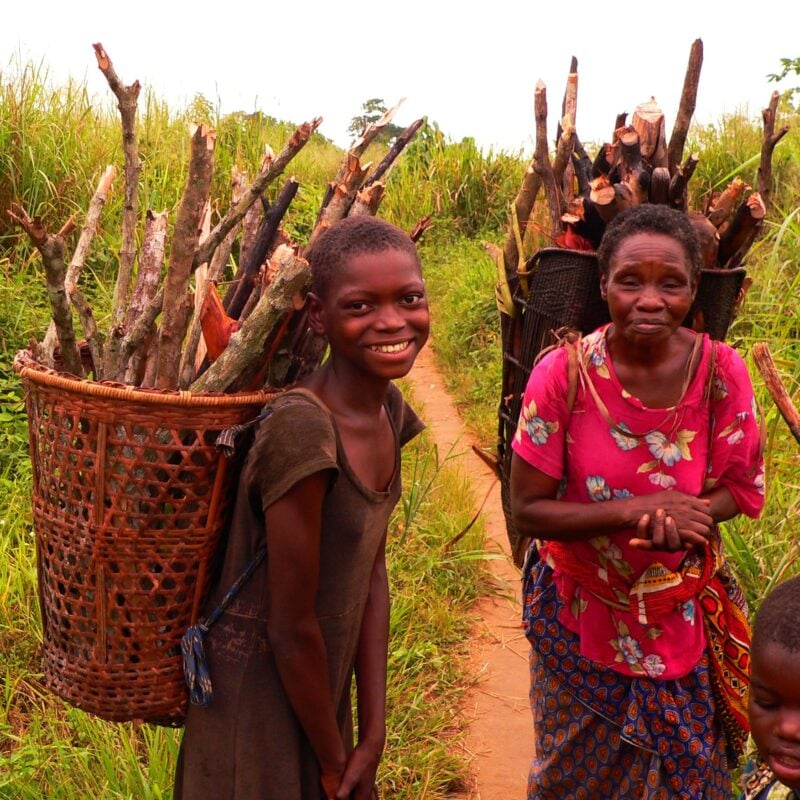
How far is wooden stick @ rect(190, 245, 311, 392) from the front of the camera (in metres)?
1.52

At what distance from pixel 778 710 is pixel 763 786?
23cm

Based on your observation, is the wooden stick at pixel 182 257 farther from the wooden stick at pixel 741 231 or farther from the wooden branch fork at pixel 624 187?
the wooden stick at pixel 741 231

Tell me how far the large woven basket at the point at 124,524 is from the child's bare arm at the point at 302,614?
143mm

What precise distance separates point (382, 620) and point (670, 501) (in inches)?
23.6

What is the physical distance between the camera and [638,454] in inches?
78.5

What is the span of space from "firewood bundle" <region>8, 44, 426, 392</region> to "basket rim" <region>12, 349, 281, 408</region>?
0.23 feet

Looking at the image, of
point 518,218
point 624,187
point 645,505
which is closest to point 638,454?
point 645,505

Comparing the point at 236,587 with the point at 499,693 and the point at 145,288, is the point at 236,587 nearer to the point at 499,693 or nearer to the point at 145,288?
the point at 145,288

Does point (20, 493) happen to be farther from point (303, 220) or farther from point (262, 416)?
point (303, 220)


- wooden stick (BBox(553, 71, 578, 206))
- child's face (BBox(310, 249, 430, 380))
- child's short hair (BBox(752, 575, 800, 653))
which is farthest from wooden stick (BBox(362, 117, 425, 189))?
child's short hair (BBox(752, 575, 800, 653))

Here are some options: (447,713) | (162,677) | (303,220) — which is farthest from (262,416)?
(303,220)

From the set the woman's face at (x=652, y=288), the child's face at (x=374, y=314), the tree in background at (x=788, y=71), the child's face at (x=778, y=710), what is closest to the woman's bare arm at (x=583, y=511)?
the woman's face at (x=652, y=288)

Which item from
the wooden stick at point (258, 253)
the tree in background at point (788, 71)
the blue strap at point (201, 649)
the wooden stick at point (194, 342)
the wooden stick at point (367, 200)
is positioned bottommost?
the blue strap at point (201, 649)

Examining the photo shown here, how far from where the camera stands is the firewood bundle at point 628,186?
2.27m
